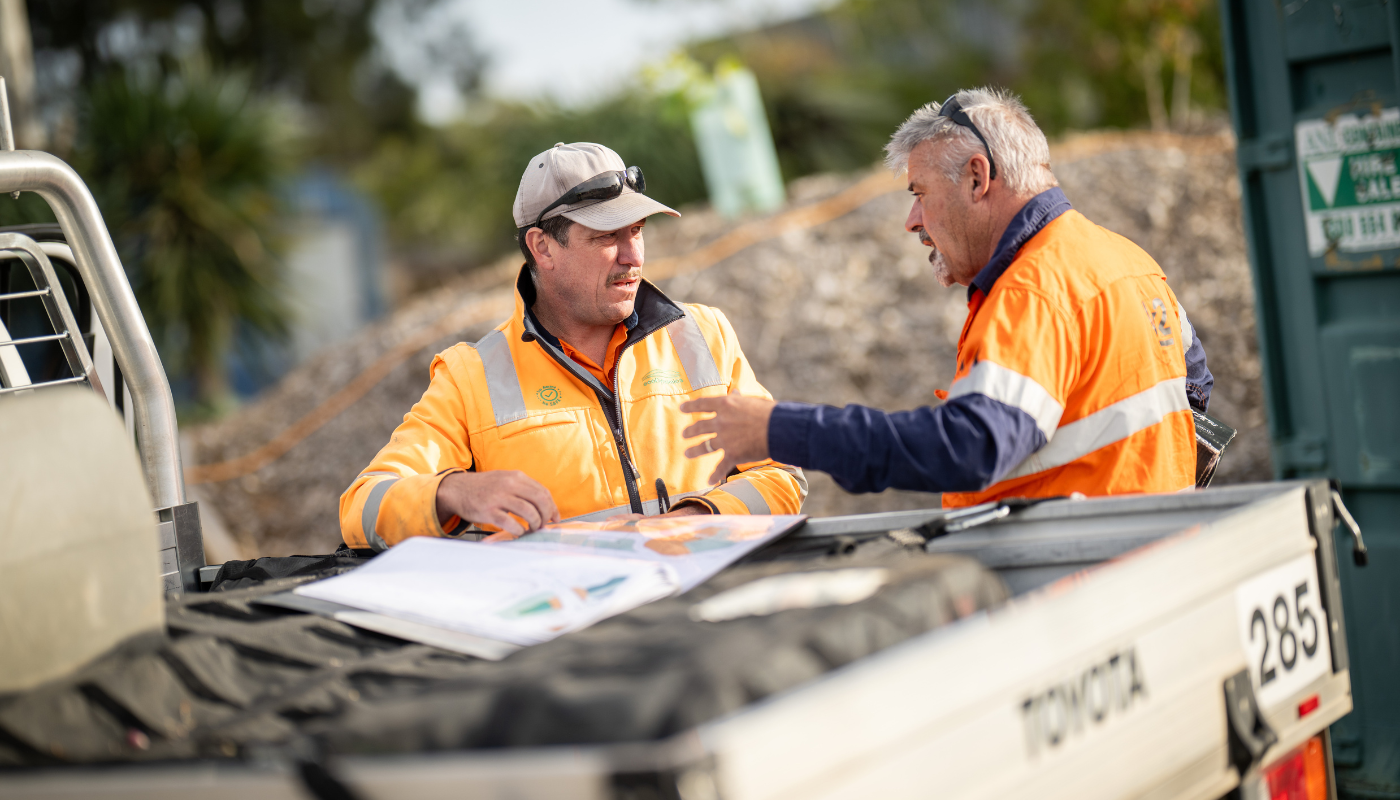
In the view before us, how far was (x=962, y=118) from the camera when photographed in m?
2.56

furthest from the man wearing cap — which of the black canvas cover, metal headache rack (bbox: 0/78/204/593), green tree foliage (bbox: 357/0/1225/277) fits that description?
green tree foliage (bbox: 357/0/1225/277)

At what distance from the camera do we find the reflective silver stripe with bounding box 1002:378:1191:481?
93.0 inches

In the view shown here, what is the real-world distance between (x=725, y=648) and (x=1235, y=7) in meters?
3.37

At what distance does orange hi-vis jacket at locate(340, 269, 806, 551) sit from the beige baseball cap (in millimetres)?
255

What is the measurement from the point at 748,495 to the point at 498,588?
42.3 inches

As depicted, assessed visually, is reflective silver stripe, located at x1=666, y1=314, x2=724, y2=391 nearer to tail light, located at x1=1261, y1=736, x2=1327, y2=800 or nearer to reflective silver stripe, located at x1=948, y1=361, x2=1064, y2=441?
reflective silver stripe, located at x1=948, y1=361, x2=1064, y2=441

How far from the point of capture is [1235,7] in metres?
3.84

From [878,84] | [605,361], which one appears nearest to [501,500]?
[605,361]

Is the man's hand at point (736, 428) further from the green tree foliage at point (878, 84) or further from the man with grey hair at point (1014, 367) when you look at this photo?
the green tree foliage at point (878, 84)

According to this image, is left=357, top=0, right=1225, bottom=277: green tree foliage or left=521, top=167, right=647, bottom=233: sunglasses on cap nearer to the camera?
left=521, top=167, right=647, bottom=233: sunglasses on cap

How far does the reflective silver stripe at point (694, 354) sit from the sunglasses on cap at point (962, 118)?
894mm

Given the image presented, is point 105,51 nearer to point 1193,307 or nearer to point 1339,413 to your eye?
point 1193,307

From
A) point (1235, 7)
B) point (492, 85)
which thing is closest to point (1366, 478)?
point (1235, 7)

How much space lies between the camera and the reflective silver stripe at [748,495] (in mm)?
2902
